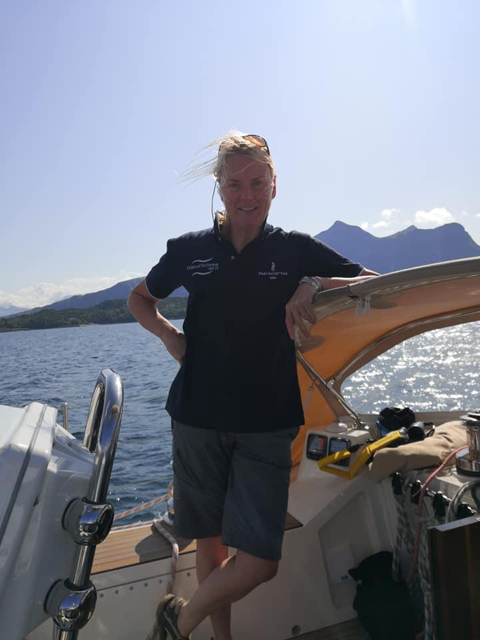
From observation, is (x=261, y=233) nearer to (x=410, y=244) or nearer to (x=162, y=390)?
(x=162, y=390)

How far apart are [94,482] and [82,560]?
136 millimetres

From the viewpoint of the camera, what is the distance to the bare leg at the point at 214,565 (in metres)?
→ 1.90

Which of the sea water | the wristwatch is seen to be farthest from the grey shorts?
the sea water

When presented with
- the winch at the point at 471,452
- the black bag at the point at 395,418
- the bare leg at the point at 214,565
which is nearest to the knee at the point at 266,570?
the bare leg at the point at 214,565

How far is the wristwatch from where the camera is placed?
179cm

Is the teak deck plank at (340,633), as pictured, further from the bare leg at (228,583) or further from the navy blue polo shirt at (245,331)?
the navy blue polo shirt at (245,331)

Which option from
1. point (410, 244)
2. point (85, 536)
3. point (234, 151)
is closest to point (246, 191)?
point (234, 151)

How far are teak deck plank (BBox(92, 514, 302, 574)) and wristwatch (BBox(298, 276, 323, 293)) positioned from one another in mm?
1116

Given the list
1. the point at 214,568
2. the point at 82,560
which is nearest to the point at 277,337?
the point at 214,568

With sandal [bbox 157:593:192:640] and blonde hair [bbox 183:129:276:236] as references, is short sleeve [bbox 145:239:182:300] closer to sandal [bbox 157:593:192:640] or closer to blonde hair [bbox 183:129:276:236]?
blonde hair [bbox 183:129:276:236]

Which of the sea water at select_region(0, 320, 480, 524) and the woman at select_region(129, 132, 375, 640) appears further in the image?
the sea water at select_region(0, 320, 480, 524)

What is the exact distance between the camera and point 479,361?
3.67 m

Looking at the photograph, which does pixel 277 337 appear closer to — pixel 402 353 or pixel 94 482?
pixel 94 482

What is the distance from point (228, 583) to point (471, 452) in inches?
38.2
